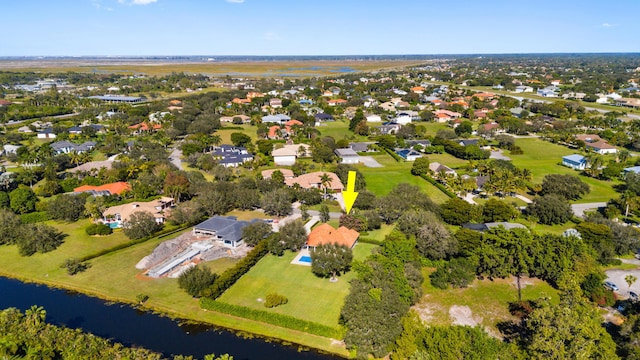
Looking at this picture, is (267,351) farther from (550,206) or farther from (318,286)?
(550,206)

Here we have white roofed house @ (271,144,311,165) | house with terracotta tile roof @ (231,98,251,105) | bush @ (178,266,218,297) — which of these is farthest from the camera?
house with terracotta tile roof @ (231,98,251,105)

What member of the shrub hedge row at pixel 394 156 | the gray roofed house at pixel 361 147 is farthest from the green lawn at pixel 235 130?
the shrub hedge row at pixel 394 156

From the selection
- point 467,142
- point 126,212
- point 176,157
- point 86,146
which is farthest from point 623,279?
point 86,146

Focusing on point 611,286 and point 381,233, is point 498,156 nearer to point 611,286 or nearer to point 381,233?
point 381,233

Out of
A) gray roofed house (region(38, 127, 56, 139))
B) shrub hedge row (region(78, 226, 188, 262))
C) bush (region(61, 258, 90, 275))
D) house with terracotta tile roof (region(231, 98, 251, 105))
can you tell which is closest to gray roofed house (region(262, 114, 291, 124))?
house with terracotta tile roof (region(231, 98, 251, 105))

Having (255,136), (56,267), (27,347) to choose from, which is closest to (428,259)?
(27,347)

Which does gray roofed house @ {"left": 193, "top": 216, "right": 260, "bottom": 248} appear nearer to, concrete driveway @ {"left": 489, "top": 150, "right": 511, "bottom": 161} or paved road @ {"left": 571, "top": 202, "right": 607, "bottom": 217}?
paved road @ {"left": 571, "top": 202, "right": 607, "bottom": 217}
